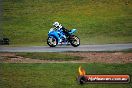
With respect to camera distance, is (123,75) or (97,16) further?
(97,16)

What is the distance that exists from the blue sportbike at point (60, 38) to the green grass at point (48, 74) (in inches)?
28.1

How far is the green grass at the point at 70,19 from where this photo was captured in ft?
31.0

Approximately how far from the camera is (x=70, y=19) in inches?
375

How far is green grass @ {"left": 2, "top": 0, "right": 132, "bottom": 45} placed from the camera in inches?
372

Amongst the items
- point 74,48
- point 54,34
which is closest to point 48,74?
point 74,48

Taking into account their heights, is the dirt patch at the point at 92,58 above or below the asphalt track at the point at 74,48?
below

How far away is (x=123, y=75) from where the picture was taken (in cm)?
849

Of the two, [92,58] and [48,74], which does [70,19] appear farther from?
[48,74]

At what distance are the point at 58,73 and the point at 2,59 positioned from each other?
112 centimetres

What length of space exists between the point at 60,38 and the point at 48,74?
1.74 metres

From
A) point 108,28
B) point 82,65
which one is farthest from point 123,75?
point 108,28

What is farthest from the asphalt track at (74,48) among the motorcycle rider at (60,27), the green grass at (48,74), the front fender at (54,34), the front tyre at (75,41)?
the green grass at (48,74)

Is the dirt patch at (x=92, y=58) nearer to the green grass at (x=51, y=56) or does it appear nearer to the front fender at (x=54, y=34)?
the green grass at (x=51, y=56)

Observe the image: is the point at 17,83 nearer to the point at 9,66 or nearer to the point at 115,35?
the point at 9,66
